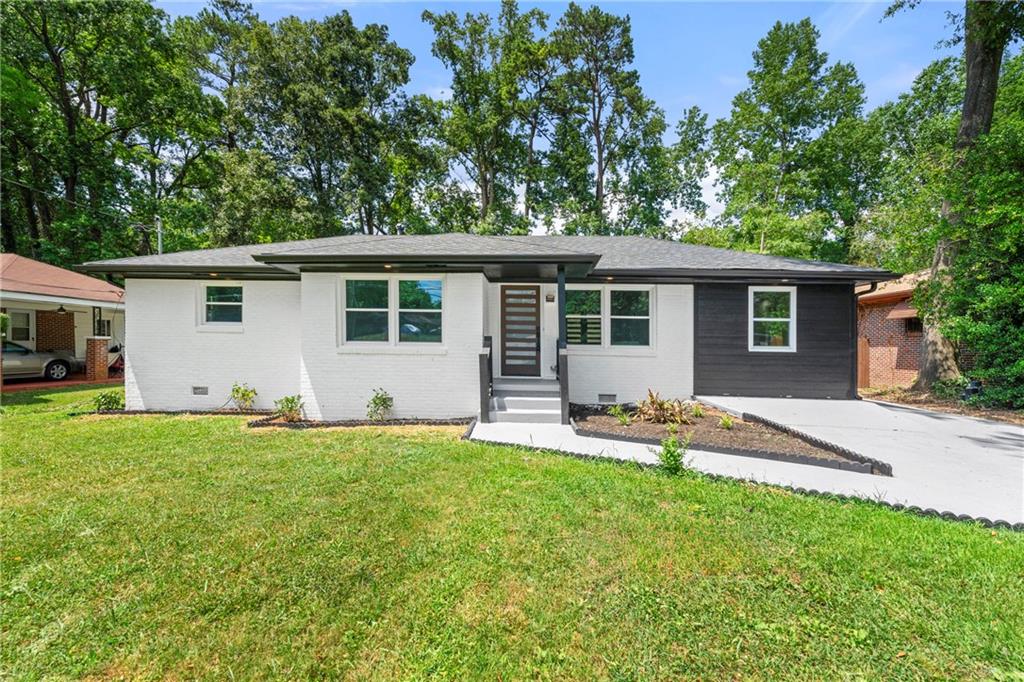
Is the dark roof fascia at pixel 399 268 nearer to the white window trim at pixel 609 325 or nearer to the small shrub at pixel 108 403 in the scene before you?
the white window trim at pixel 609 325

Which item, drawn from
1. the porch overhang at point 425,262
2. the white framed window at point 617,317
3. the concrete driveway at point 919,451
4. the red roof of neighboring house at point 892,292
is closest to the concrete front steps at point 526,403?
the white framed window at point 617,317

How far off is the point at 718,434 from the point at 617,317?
3301mm

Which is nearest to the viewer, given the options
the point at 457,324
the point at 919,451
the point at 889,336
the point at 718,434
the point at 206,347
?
the point at 919,451

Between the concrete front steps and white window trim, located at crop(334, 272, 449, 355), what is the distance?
1337 mm

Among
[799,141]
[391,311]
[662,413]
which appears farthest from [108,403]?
[799,141]

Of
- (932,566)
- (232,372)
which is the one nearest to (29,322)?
(232,372)

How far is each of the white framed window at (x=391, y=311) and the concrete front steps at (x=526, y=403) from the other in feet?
4.93

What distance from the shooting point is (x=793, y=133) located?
1950 centimetres

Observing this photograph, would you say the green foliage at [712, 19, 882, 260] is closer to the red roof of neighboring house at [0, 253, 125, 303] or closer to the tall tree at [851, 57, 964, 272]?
the tall tree at [851, 57, 964, 272]

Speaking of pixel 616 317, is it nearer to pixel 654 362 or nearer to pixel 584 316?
pixel 584 316

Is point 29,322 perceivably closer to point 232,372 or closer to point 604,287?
point 232,372

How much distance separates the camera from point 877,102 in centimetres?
1997

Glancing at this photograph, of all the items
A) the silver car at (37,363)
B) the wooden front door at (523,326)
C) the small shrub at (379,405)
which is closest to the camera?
the small shrub at (379,405)

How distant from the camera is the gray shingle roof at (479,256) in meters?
6.52
